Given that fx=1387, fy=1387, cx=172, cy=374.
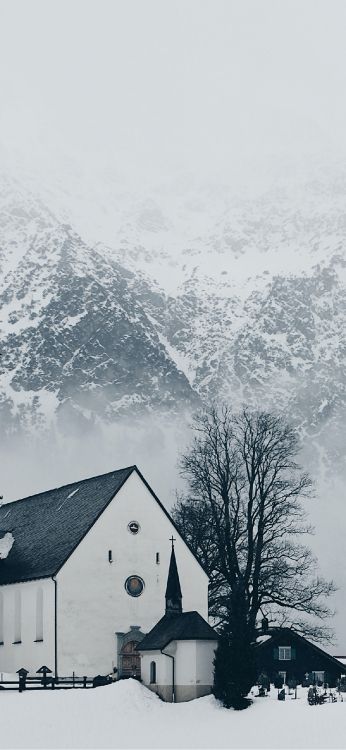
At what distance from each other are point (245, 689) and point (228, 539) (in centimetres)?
1593

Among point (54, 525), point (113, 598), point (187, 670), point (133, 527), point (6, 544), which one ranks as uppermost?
point (54, 525)

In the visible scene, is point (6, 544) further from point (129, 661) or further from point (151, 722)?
point (151, 722)

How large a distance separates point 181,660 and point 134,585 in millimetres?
7960

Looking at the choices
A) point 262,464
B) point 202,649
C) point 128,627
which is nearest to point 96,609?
point 128,627

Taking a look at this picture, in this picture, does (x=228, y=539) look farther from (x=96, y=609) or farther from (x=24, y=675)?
(x=24, y=675)

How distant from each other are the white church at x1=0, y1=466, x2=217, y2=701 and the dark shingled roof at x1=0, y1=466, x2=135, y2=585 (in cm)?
13

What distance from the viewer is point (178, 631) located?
75375mm

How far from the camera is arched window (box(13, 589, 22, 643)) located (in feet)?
275

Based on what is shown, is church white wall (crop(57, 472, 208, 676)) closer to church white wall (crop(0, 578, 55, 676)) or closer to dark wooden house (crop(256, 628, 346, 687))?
church white wall (crop(0, 578, 55, 676))

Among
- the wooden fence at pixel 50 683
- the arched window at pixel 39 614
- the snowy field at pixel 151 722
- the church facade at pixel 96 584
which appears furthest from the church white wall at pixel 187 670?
the arched window at pixel 39 614

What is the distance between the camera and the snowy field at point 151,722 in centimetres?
6291

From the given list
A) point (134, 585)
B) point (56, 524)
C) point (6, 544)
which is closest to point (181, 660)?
point (134, 585)

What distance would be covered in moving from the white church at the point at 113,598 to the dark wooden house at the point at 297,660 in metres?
13.3

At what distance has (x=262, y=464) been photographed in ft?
284
